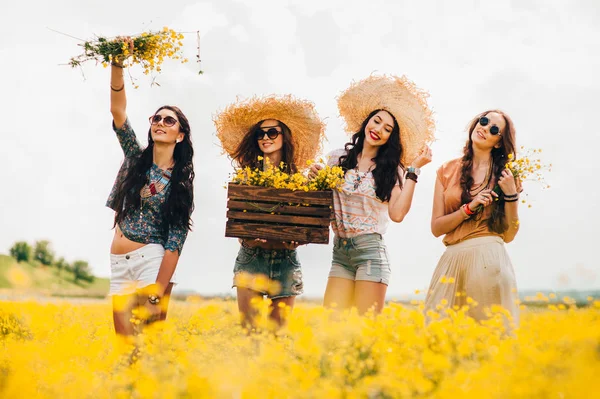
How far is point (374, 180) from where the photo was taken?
22.2 ft

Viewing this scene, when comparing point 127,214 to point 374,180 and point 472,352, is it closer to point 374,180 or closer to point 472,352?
point 374,180

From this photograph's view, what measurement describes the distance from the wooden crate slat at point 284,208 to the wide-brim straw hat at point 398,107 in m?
1.28

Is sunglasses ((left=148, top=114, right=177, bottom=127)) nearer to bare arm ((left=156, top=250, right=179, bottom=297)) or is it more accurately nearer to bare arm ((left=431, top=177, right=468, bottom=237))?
bare arm ((left=156, top=250, right=179, bottom=297))

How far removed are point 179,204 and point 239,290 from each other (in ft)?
3.42

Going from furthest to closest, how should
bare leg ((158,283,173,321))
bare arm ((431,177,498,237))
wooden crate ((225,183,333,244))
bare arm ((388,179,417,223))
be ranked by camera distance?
bare arm ((388,179,417,223)) → wooden crate ((225,183,333,244)) → bare leg ((158,283,173,321)) → bare arm ((431,177,498,237))

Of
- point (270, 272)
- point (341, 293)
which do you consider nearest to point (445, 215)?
point (341, 293)

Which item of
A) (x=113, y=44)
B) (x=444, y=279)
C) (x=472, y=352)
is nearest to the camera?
(x=472, y=352)

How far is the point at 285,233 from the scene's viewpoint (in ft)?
21.3

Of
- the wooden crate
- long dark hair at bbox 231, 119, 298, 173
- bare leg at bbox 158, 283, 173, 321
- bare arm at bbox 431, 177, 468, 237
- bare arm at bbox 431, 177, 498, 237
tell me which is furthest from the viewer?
long dark hair at bbox 231, 119, 298, 173

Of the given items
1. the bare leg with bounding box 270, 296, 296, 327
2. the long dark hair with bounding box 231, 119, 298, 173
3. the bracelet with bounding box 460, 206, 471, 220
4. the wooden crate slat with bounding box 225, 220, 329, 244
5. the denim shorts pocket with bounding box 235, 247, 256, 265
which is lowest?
the bare leg with bounding box 270, 296, 296, 327

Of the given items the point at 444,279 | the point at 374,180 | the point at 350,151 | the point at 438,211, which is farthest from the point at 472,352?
the point at 350,151

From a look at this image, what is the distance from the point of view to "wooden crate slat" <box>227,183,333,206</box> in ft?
21.6

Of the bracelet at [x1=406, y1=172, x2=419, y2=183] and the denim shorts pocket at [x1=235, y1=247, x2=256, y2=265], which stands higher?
the bracelet at [x1=406, y1=172, x2=419, y2=183]

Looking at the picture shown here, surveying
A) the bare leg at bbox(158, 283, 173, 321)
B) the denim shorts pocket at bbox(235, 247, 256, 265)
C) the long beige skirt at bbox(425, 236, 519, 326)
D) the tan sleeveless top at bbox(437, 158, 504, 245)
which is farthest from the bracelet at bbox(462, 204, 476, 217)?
the bare leg at bbox(158, 283, 173, 321)
